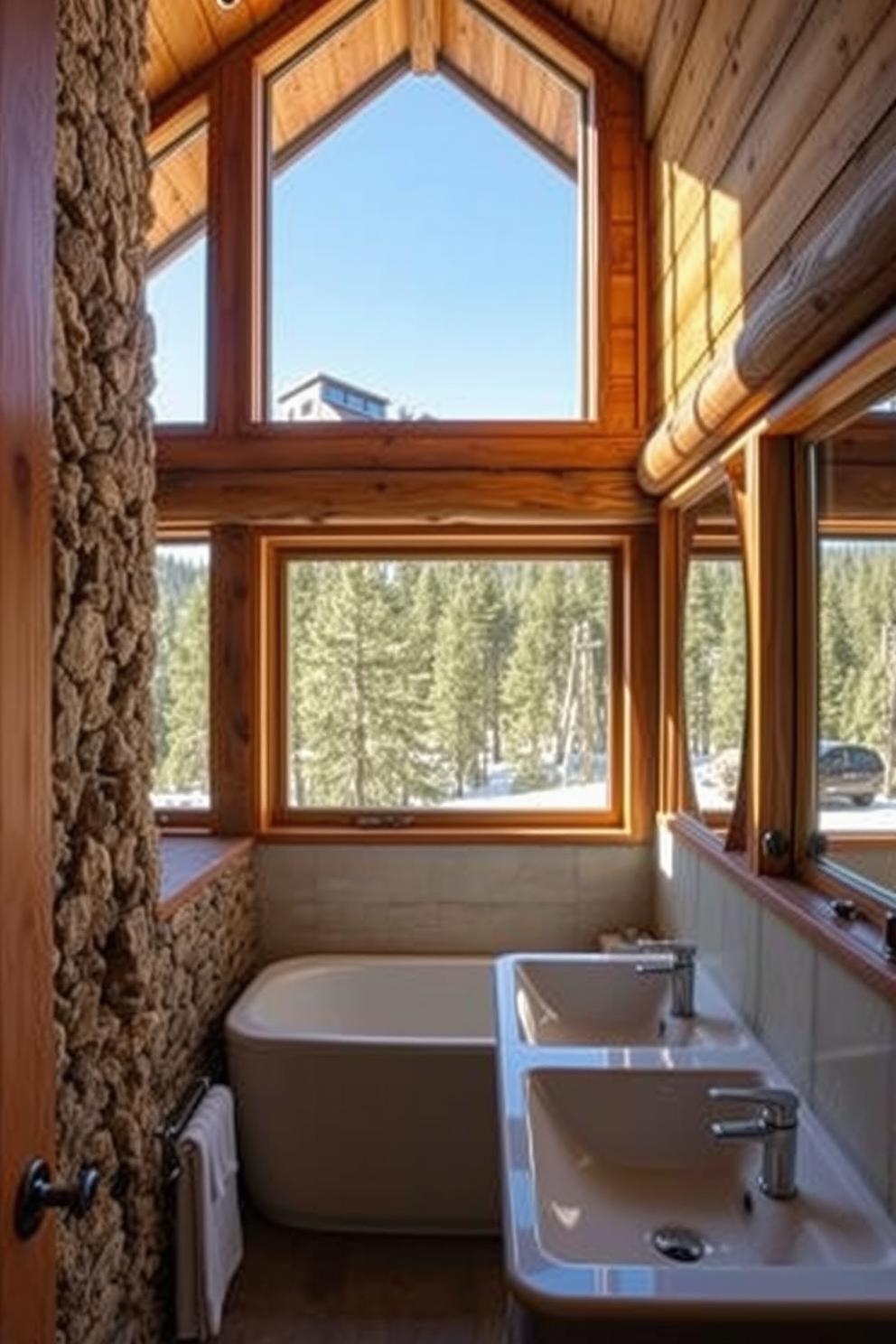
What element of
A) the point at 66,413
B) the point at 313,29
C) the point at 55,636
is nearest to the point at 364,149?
the point at 313,29

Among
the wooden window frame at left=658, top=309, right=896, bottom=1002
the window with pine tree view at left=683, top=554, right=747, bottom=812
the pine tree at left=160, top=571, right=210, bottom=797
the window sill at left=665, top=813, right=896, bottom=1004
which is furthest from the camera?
the pine tree at left=160, top=571, right=210, bottom=797

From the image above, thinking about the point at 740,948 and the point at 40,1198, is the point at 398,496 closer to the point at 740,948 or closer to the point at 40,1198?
the point at 740,948

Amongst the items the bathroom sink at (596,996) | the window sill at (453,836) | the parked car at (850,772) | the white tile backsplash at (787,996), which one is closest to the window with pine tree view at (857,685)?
the parked car at (850,772)

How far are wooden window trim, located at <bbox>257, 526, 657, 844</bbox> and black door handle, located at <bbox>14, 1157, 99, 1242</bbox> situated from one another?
2.61 metres

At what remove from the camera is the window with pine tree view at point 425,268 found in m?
3.63

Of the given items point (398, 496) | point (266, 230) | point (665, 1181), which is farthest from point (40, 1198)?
point (266, 230)

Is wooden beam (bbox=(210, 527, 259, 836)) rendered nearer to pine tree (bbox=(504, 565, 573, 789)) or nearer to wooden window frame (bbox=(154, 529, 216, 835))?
wooden window frame (bbox=(154, 529, 216, 835))

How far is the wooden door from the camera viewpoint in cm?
95

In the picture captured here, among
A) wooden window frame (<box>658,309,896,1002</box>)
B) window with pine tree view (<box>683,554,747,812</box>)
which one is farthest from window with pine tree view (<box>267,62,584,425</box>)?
wooden window frame (<box>658,309,896,1002</box>)

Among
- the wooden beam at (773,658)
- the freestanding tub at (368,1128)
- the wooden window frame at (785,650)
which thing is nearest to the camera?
the wooden window frame at (785,650)

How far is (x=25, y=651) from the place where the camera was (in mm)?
1009

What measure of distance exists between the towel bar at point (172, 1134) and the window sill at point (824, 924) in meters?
1.51

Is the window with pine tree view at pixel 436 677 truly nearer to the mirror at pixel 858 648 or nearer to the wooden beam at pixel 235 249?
the wooden beam at pixel 235 249

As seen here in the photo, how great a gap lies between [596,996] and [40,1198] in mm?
1761
